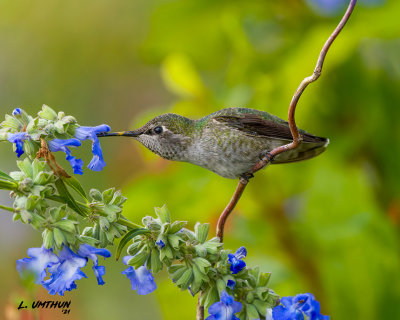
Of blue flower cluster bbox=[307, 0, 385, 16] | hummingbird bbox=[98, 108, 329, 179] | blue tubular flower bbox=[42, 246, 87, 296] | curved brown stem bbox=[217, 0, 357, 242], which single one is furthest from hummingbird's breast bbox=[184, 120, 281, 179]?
blue flower cluster bbox=[307, 0, 385, 16]

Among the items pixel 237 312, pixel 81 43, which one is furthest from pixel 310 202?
pixel 81 43

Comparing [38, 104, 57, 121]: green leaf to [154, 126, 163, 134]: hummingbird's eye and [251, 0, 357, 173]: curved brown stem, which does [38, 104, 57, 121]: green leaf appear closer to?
[251, 0, 357, 173]: curved brown stem

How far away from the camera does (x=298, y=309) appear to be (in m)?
1.07

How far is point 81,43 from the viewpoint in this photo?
3.56m

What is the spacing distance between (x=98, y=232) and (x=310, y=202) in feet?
4.16

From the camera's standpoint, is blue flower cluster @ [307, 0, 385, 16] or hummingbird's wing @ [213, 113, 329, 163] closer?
hummingbird's wing @ [213, 113, 329, 163]

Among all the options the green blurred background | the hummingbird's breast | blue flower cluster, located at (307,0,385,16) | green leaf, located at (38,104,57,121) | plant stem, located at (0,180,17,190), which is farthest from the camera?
blue flower cluster, located at (307,0,385,16)

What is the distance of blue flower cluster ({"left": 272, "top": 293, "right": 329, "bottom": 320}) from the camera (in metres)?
1.05

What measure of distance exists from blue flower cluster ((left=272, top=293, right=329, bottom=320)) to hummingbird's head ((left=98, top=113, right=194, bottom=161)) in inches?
23.4

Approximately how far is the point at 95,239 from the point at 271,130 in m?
0.70

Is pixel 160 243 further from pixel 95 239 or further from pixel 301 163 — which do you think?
pixel 301 163

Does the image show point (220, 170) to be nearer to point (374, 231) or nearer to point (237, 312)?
point (237, 312)

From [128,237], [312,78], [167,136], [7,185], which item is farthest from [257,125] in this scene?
[7,185]

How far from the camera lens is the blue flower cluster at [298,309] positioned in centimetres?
105
